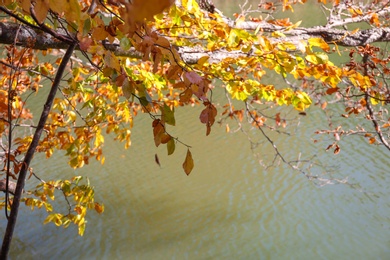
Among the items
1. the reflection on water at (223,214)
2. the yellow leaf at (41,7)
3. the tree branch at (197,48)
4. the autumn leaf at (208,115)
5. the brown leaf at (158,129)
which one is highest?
the reflection on water at (223,214)

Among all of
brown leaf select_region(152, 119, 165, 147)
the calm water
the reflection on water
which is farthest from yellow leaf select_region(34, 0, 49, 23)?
the reflection on water

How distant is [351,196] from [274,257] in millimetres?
1501

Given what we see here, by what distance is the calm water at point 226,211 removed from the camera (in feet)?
16.1

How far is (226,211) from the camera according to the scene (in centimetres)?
568

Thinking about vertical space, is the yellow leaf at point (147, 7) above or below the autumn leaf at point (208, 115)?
below

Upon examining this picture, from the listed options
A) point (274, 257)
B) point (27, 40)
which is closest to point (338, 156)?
point (274, 257)

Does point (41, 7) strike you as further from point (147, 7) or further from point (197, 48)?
point (197, 48)

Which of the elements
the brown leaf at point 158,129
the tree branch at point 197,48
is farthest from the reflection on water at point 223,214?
the brown leaf at point 158,129

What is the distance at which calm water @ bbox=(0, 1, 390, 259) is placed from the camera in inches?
193

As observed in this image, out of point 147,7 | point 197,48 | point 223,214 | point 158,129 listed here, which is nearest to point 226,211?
point 223,214

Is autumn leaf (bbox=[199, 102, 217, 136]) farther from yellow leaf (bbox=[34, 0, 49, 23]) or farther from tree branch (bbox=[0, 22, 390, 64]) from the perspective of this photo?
tree branch (bbox=[0, 22, 390, 64])

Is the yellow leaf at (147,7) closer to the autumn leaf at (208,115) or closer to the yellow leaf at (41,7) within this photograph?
the yellow leaf at (41,7)

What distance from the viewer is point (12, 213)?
1.23m

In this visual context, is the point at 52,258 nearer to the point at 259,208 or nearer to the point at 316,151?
the point at 259,208
